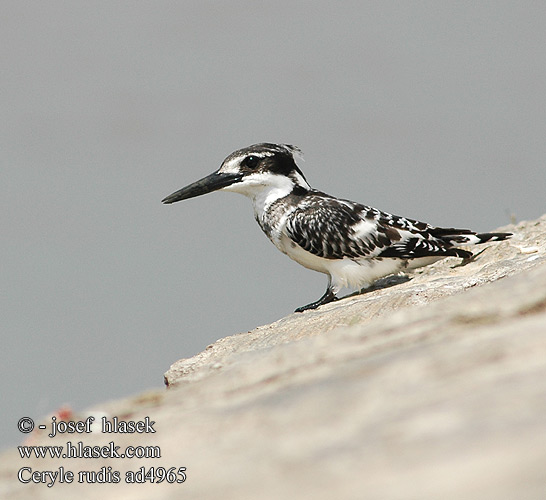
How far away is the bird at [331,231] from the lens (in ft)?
26.3

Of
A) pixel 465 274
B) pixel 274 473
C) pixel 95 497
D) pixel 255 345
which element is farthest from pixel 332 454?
pixel 465 274

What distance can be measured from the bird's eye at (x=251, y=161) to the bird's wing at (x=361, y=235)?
694mm

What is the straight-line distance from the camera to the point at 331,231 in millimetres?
A: 7969

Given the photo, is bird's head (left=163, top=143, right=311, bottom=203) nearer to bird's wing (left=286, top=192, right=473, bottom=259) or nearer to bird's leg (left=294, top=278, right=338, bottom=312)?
bird's wing (left=286, top=192, right=473, bottom=259)

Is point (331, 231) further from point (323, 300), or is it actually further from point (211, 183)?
point (211, 183)

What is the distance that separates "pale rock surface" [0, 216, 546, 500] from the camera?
6.99ft

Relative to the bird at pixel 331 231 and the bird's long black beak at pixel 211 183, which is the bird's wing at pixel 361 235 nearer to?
the bird at pixel 331 231

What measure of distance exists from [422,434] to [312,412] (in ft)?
1.74

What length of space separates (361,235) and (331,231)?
0.30 m

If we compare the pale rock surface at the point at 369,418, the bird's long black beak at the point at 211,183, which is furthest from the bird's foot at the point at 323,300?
the pale rock surface at the point at 369,418

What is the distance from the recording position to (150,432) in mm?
3297

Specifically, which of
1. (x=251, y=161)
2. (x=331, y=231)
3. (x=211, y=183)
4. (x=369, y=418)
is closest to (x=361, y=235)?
(x=331, y=231)

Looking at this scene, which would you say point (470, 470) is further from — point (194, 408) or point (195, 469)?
point (194, 408)

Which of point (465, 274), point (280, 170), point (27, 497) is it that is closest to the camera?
point (27, 497)
